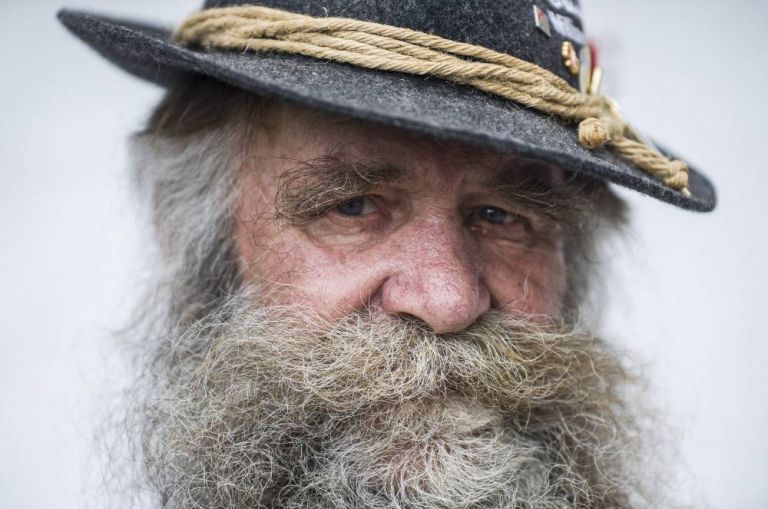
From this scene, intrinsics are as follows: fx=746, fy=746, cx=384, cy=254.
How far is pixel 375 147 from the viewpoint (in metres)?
1.49

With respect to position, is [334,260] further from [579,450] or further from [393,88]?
[579,450]

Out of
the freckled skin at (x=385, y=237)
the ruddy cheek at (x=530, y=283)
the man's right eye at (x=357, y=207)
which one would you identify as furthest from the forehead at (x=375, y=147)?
the ruddy cheek at (x=530, y=283)

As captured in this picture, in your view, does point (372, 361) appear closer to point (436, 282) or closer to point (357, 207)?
point (436, 282)

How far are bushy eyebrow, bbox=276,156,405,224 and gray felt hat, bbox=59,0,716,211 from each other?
0.67 feet

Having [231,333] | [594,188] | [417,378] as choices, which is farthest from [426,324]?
[594,188]

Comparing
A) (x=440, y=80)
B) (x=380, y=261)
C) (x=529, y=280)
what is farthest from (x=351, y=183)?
(x=529, y=280)

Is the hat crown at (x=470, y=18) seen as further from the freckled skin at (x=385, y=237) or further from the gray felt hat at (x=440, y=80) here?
the freckled skin at (x=385, y=237)

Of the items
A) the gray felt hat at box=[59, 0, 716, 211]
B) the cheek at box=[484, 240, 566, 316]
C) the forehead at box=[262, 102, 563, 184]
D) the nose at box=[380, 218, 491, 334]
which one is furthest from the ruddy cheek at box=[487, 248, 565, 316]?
the gray felt hat at box=[59, 0, 716, 211]

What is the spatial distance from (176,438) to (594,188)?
118cm

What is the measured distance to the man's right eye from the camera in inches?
62.4

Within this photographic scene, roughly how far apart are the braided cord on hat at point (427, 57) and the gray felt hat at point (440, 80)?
0.06 ft

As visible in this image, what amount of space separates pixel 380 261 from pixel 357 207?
5.4 inches

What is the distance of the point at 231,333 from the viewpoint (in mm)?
1585

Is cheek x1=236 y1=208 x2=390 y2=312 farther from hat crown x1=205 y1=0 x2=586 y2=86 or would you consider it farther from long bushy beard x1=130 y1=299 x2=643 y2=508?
hat crown x1=205 y1=0 x2=586 y2=86
